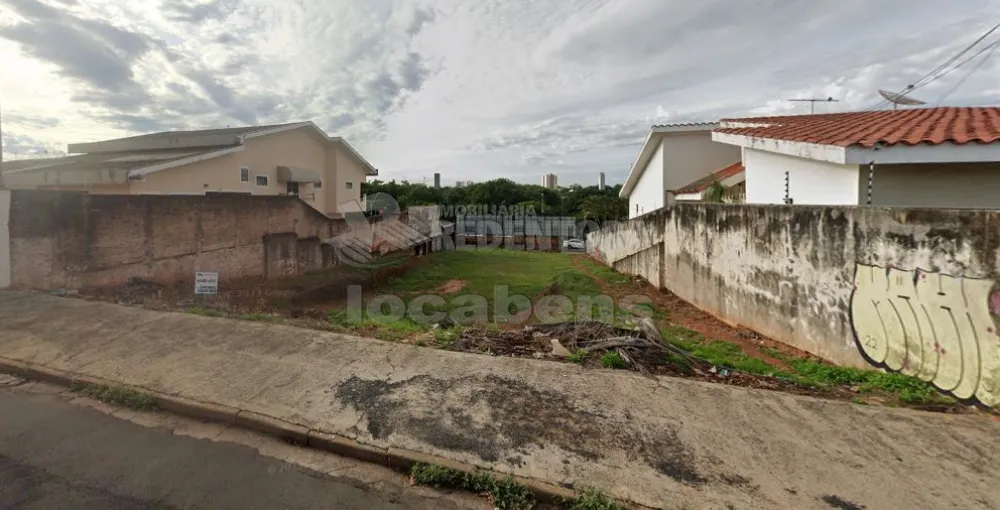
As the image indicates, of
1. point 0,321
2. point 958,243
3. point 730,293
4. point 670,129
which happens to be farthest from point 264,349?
point 670,129

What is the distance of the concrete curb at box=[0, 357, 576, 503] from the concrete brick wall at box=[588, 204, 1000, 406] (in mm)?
4255

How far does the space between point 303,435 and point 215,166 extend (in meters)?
14.4

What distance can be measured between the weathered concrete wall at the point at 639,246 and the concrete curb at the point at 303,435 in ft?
34.4

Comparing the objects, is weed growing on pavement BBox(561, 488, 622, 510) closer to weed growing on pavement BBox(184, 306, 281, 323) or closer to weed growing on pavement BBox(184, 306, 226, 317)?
weed growing on pavement BBox(184, 306, 281, 323)

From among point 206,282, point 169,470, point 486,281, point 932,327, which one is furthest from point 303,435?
point 486,281

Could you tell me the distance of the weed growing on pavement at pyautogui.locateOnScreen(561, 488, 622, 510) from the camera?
8.13 ft

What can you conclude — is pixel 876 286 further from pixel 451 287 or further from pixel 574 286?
pixel 451 287

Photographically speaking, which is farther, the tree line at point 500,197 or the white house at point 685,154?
the tree line at point 500,197

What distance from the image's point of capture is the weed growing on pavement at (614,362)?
455 cm

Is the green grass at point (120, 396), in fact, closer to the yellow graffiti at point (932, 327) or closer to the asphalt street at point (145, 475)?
the asphalt street at point (145, 475)

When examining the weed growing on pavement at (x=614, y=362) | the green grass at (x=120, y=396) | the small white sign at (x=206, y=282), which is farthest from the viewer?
the small white sign at (x=206, y=282)

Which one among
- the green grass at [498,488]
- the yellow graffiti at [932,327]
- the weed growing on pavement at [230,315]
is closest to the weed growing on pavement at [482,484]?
the green grass at [498,488]

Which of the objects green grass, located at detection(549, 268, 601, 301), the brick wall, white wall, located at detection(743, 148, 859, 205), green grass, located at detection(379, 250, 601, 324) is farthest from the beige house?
white wall, located at detection(743, 148, 859, 205)

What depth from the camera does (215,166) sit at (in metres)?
14.1
